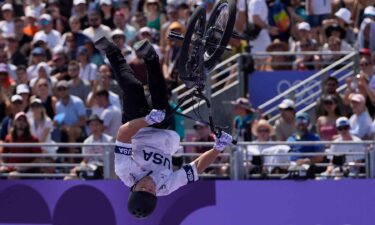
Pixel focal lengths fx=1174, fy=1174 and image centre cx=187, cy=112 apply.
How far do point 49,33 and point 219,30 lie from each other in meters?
9.16

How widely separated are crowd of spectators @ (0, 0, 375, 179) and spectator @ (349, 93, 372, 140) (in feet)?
0.04

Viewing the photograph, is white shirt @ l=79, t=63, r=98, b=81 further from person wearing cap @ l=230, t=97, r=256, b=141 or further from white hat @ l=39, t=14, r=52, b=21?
person wearing cap @ l=230, t=97, r=256, b=141

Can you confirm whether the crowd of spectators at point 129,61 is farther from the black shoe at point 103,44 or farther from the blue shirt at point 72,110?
the black shoe at point 103,44

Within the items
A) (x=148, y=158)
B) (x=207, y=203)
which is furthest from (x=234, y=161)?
(x=148, y=158)

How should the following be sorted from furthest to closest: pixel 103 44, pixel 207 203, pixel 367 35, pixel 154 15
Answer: pixel 154 15 < pixel 367 35 < pixel 207 203 < pixel 103 44

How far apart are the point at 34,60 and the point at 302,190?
20.8ft

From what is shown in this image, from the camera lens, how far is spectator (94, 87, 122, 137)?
17.5 m

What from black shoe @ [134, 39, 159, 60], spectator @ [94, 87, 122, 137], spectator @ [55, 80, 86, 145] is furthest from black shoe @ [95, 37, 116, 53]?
spectator @ [55, 80, 86, 145]

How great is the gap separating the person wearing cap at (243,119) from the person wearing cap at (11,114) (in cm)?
330

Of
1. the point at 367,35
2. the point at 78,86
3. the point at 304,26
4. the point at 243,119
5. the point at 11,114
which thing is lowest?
the point at 243,119

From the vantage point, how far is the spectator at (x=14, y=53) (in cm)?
2025

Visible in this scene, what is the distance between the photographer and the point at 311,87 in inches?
695

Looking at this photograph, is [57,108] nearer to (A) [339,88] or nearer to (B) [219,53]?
(A) [339,88]

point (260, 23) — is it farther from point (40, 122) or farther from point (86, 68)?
point (40, 122)
